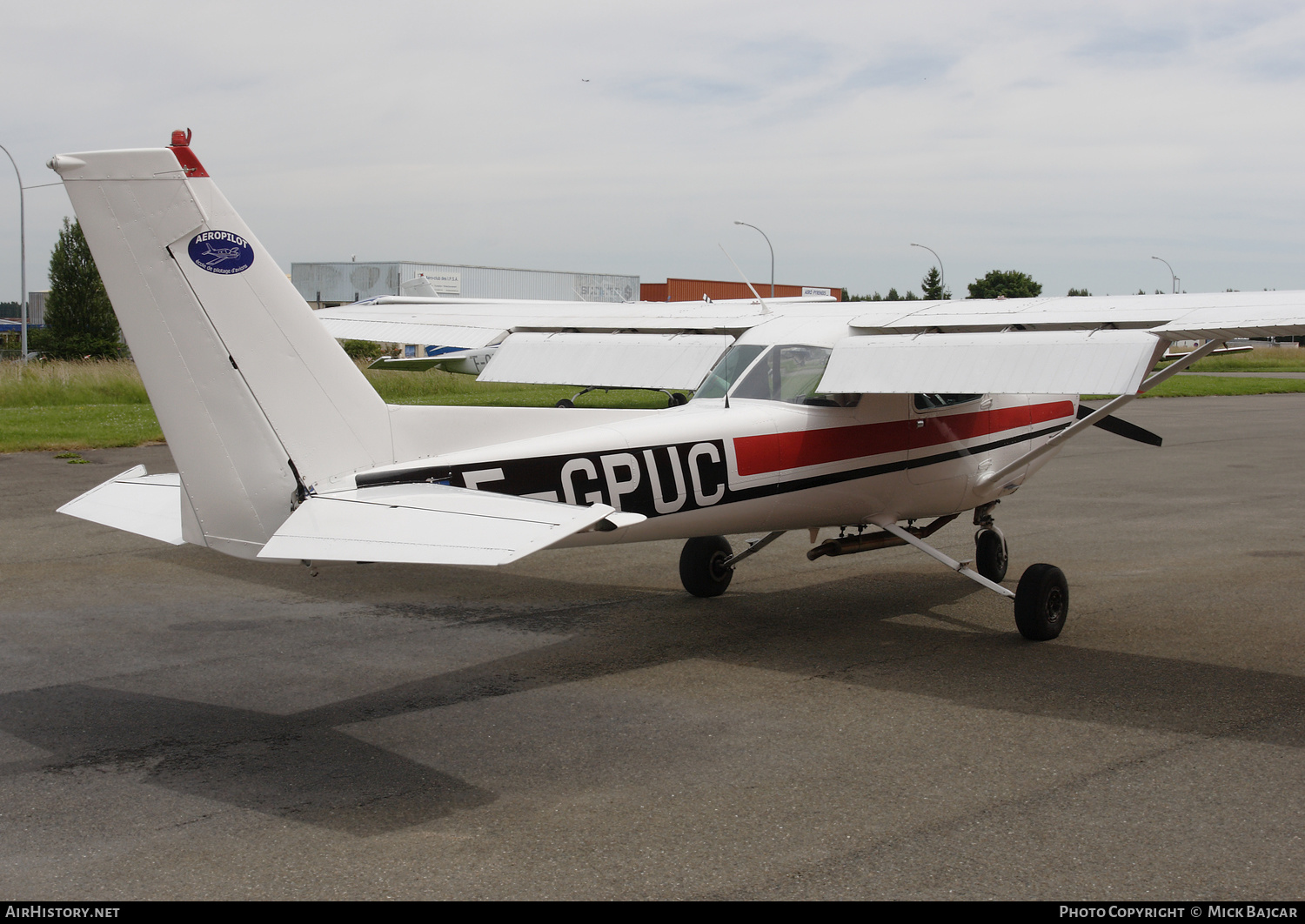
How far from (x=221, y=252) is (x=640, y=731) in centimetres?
329

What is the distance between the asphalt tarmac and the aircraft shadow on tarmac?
30 millimetres

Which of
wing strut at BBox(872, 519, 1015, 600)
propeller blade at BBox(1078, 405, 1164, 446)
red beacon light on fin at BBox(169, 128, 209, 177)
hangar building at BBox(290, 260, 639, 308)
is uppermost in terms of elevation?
hangar building at BBox(290, 260, 639, 308)

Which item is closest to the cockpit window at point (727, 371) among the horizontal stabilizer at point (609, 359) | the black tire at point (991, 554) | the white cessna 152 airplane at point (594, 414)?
the white cessna 152 airplane at point (594, 414)

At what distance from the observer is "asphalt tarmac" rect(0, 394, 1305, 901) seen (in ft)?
14.6

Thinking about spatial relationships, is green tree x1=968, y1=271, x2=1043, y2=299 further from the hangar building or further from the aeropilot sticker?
the aeropilot sticker

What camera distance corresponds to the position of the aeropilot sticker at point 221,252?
5.50 m

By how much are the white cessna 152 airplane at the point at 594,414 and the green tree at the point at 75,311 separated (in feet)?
165

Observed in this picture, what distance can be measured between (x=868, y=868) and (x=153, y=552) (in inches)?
352

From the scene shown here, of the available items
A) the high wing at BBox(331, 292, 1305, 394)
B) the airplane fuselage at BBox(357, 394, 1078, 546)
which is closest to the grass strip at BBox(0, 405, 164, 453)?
the high wing at BBox(331, 292, 1305, 394)

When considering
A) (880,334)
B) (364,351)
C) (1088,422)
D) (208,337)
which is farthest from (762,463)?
(364,351)

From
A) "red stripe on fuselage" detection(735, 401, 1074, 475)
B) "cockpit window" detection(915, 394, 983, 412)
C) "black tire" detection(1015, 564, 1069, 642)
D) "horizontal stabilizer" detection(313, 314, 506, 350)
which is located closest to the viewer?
"red stripe on fuselage" detection(735, 401, 1074, 475)

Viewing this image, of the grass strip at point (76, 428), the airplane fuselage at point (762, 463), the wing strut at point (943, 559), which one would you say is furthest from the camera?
the grass strip at point (76, 428)

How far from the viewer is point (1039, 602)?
7973 millimetres

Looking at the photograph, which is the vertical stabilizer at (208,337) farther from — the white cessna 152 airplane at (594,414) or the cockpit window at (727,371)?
the cockpit window at (727,371)
